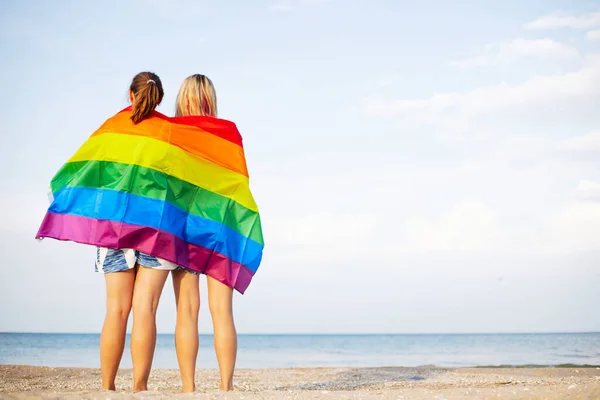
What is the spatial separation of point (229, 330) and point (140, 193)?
1.17m

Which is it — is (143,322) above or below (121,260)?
below

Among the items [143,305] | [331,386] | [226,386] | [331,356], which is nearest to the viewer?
[143,305]

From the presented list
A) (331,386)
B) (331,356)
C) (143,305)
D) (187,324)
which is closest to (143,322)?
(143,305)

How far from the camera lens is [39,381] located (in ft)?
25.9

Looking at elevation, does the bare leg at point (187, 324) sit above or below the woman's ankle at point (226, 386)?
above

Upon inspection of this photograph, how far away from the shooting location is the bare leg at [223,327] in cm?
432

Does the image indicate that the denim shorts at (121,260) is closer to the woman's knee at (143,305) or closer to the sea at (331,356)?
the woman's knee at (143,305)

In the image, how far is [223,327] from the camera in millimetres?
4363

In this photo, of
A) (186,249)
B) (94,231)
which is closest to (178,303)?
(186,249)

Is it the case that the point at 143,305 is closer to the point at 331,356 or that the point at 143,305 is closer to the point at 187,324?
the point at 187,324

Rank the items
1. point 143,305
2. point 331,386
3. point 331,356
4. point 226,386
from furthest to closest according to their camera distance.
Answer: point 331,356, point 331,386, point 226,386, point 143,305

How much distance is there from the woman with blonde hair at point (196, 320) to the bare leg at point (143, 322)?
0.21m

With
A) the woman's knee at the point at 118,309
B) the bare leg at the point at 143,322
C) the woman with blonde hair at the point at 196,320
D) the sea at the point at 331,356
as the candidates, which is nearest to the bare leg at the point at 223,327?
the woman with blonde hair at the point at 196,320

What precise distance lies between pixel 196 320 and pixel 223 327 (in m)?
0.20
